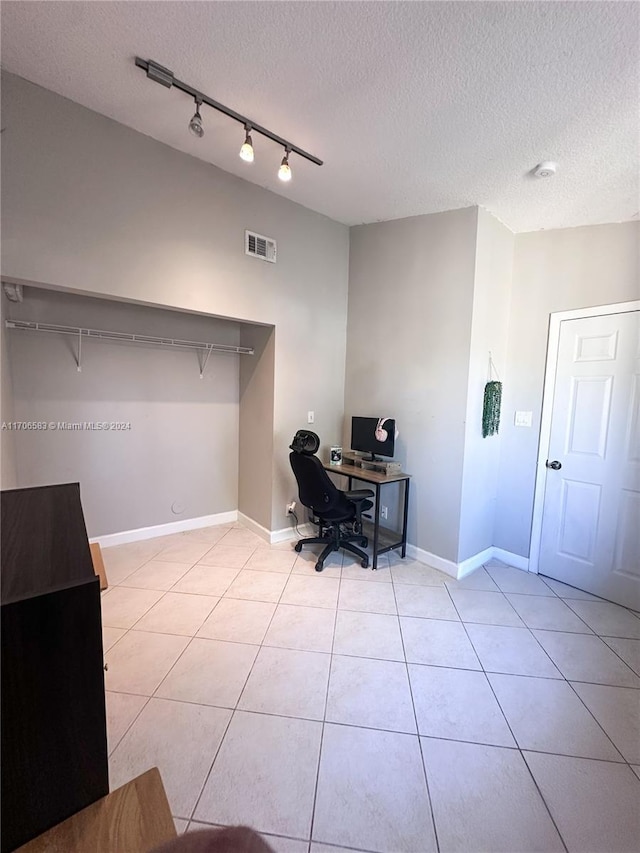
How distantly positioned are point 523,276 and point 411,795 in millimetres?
3341

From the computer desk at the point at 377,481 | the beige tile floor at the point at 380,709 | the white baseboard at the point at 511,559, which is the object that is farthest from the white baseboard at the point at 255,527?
the white baseboard at the point at 511,559

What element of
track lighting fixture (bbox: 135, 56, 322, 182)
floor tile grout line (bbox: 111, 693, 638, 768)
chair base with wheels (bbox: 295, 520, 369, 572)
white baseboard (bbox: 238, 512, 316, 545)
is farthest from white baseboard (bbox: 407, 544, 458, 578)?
track lighting fixture (bbox: 135, 56, 322, 182)

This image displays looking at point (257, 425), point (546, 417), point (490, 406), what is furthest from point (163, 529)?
point (546, 417)

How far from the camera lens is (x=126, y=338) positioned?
9.39 ft

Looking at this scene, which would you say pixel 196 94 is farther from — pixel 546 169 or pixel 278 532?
pixel 278 532

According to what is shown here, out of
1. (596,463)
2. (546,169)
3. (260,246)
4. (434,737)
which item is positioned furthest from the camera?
(260,246)

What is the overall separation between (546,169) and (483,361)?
4.06 ft

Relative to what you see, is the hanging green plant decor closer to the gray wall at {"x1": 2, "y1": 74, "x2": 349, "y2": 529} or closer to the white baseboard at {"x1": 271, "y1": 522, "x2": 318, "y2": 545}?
the gray wall at {"x1": 2, "y1": 74, "x2": 349, "y2": 529}

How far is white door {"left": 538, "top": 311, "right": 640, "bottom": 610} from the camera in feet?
8.08

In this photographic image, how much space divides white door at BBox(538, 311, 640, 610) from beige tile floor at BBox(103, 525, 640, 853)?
262 mm

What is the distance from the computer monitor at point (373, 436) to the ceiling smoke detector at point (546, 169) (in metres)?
1.90

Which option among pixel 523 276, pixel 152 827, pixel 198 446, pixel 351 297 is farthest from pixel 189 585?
pixel 523 276

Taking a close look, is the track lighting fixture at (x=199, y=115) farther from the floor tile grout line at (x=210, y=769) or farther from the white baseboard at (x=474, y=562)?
the white baseboard at (x=474, y=562)

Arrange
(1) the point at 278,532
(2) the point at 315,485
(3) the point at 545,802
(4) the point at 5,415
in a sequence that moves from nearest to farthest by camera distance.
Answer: (3) the point at 545,802 → (4) the point at 5,415 → (2) the point at 315,485 → (1) the point at 278,532
